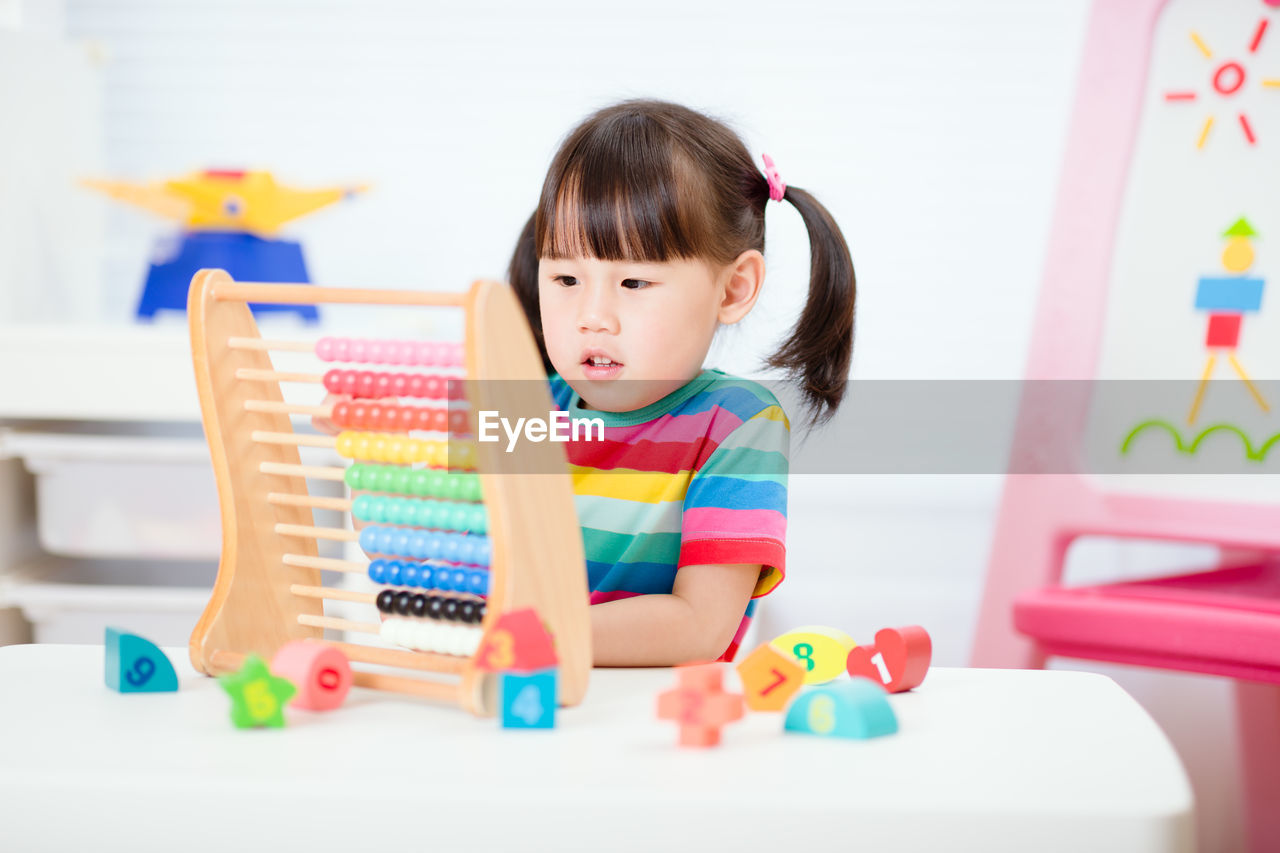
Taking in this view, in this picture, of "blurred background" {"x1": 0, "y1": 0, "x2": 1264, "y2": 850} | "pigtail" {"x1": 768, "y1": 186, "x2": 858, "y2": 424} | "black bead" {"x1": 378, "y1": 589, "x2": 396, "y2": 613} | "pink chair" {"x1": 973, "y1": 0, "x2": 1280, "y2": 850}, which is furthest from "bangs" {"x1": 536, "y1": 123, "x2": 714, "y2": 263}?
"blurred background" {"x1": 0, "y1": 0, "x2": 1264, "y2": 850}

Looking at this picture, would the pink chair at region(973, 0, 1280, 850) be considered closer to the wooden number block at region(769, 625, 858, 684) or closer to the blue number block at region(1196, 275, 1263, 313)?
the blue number block at region(1196, 275, 1263, 313)

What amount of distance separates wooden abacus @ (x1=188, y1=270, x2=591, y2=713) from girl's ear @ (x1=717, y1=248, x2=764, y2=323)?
385mm

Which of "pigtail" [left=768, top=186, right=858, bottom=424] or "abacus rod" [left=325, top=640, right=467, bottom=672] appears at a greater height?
"pigtail" [left=768, top=186, right=858, bottom=424]

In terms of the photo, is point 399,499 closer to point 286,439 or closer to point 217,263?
point 286,439

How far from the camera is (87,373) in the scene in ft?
5.21

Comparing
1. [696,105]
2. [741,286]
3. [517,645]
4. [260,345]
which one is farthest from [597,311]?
[696,105]

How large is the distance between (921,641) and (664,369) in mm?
361

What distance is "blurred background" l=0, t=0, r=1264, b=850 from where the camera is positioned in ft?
6.39

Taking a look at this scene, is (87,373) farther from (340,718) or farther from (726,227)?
(340,718)

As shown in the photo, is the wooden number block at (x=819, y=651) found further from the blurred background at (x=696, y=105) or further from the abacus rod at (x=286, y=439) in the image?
the blurred background at (x=696, y=105)

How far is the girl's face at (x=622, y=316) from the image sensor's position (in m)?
0.89

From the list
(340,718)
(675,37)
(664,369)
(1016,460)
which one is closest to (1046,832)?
(340,718)

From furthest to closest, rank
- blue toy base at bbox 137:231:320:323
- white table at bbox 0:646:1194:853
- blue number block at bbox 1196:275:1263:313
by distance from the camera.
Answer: blue toy base at bbox 137:231:320:323 < blue number block at bbox 1196:275:1263:313 < white table at bbox 0:646:1194:853

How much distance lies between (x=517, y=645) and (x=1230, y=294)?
129 cm
